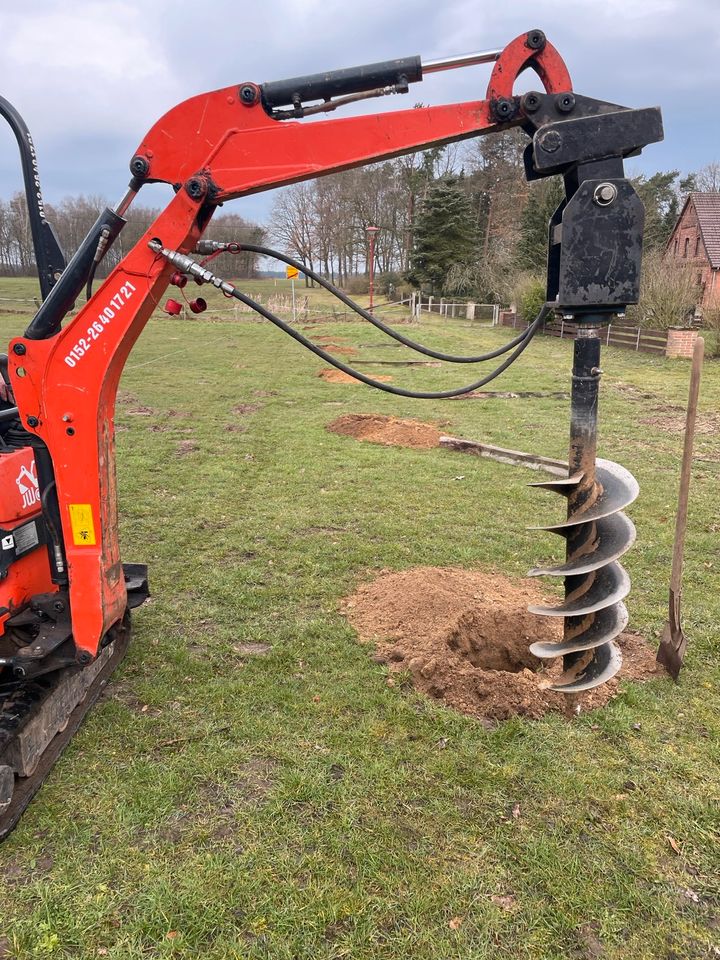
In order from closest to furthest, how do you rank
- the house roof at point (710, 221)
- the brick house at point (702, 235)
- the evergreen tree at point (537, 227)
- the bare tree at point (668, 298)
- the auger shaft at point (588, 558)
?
the auger shaft at point (588, 558)
the bare tree at point (668, 298)
the evergreen tree at point (537, 227)
the brick house at point (702, 235)
the house roof at point (710, 221)

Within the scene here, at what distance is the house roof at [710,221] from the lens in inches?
1315

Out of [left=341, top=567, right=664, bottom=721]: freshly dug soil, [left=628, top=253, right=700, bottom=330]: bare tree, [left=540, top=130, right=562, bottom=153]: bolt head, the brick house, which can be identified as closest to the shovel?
[left=341, top=567, right=664, bottom=721]: freshly dug soil

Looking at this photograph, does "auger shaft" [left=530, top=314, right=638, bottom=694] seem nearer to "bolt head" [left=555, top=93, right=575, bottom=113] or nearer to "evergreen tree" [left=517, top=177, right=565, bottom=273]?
"bolt head" [left=555, top=93, right=575, bottom=113]

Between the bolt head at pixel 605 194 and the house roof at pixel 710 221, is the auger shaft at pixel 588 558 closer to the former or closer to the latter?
the bolt head at pixel 605 194

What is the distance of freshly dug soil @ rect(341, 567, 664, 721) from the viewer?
375 cm

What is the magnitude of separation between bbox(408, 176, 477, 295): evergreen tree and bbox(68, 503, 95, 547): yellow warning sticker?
129 feet

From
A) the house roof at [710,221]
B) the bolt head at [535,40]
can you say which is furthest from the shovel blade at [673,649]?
the house roof at [710,221]

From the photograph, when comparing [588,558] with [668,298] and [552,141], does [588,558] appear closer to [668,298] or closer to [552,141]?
[552,141]

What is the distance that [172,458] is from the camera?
8977mm

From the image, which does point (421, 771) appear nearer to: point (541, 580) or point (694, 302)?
point (541, 580)

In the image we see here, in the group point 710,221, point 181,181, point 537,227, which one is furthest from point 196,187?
point 710,221

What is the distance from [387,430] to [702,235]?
1265 inches

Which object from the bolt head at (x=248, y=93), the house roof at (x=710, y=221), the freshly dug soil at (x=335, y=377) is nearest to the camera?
the bolt head at (x=248, y=93)

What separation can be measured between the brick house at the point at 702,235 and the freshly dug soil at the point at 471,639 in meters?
31.9
